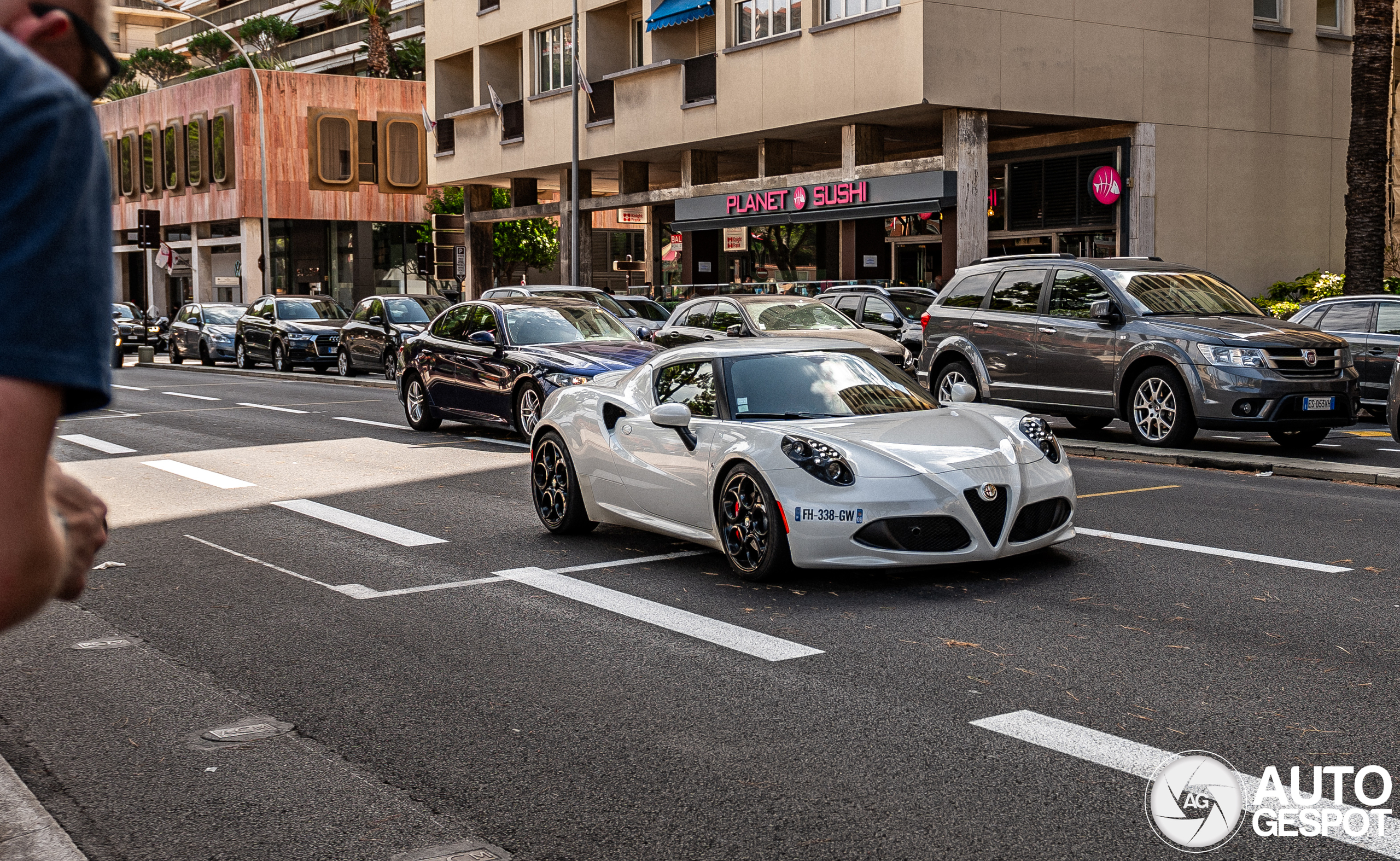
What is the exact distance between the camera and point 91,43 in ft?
4.80

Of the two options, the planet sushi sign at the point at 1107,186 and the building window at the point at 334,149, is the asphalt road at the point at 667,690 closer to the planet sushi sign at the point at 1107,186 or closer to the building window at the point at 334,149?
the planet sushi sign at the point at 1107,186

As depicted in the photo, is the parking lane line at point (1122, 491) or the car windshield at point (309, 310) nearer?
the parking lane line at point (1122, 491)

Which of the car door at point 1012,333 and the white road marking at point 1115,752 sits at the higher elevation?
the car door at point 1012,333

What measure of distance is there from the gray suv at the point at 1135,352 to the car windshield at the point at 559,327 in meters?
3.79

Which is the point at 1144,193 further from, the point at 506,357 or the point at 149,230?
the point at 149,230

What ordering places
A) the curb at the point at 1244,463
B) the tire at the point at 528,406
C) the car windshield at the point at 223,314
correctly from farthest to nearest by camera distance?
the car windshield at the point at 223,314
the tire at the point at 528,406
the curb at the point at 1244,463

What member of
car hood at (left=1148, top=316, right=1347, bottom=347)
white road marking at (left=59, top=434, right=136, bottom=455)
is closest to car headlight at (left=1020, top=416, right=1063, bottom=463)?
car hood at (left=1148, top=316, right=1347, bottom=347)

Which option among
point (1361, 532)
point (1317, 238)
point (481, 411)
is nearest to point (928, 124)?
point (1317, 238)

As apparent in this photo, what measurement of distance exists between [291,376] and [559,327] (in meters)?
16.3

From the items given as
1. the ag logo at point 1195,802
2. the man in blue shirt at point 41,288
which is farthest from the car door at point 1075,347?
the man in blue shirt at point 41,288

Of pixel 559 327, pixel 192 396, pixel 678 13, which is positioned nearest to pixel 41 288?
pixel 559 327

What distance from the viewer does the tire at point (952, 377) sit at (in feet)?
55.5

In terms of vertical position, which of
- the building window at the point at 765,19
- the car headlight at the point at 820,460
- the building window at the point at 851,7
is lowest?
the car headlight at the point at 820,460

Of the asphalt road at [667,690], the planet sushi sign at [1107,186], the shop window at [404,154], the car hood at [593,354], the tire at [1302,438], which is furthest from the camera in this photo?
the shop window at [404,154]
